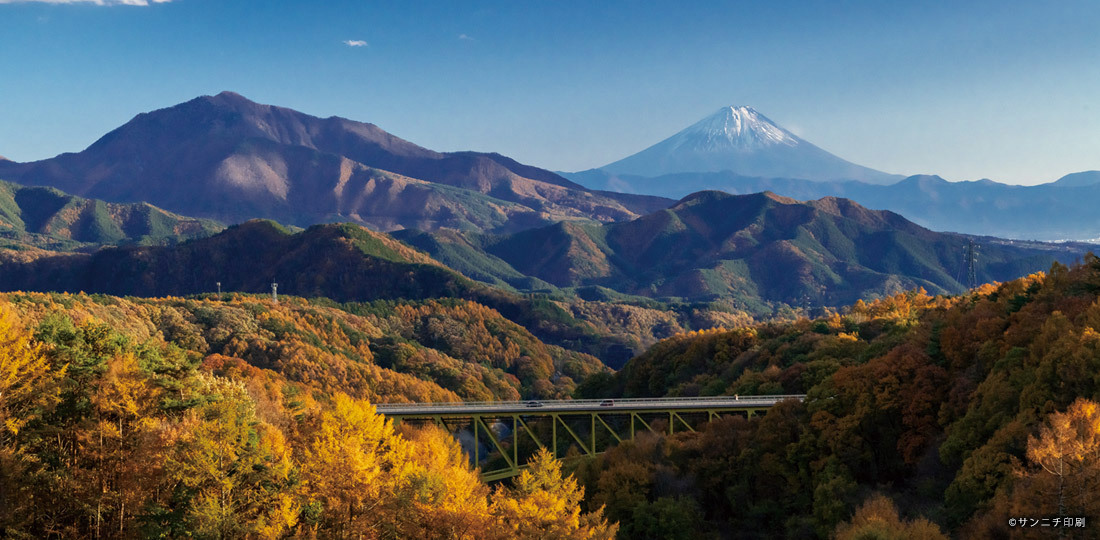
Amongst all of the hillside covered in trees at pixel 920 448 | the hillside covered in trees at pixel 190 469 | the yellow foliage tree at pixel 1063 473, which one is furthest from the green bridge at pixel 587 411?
the yellow foliage tree at pixel 1063 473

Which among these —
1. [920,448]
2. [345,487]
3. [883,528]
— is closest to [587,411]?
[920,448]

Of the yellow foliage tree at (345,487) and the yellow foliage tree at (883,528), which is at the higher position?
the yellow foliage tree at (345,487)

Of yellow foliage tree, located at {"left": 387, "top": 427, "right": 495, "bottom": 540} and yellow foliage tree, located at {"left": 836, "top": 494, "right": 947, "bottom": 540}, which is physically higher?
yellow foliage tree, located at {"left": 387, "top": 427, "right": 495, "bottom": 540}

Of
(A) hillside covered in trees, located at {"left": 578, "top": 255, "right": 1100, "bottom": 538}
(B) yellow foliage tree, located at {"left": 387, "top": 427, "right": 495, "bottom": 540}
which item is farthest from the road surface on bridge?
(B) yellow foliage tree, located at {"left": 387, "top": 427, "right": 495, "bottom": 540}

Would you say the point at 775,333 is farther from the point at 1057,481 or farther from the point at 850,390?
the point at 1057,481

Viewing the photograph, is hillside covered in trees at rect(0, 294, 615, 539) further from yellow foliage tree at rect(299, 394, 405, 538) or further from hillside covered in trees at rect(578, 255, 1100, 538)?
hillside covered in trees at rect(578, 255, 1100, 538)

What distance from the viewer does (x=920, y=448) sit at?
57406 millimetres

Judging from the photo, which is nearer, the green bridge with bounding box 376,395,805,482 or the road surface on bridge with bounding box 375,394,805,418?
the green bridge with bounding box 376,395,805,482

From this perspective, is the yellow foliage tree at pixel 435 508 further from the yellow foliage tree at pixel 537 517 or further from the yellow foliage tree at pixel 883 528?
the yellow foliage tree at pixel 883 528

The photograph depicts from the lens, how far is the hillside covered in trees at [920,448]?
1575 inches

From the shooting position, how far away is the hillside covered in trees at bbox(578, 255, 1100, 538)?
4000 cm

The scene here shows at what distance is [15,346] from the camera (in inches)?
1403

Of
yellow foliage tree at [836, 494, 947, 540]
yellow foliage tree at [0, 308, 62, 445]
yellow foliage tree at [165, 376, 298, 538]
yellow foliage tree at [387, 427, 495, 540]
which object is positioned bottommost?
yellow foliage tree at [836, 494, 947, 540]

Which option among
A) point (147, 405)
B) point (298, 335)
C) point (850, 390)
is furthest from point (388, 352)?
point (147, 405)
